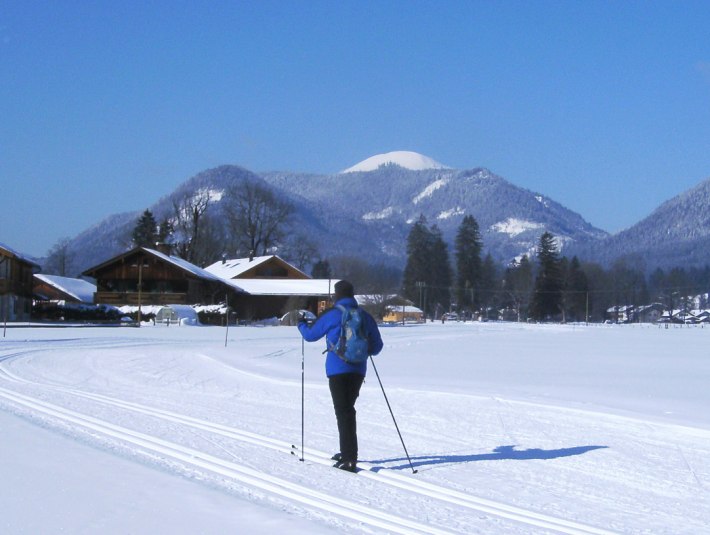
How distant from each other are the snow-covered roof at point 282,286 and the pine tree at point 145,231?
2066 cm

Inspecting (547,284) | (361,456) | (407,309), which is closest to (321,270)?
(407,309)

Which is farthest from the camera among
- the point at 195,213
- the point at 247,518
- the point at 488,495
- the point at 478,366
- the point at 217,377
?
the point at 195,213

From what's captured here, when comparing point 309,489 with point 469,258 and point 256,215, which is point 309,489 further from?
point 469,258

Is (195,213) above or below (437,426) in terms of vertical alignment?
above

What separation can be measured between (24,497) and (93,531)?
1.25 meters

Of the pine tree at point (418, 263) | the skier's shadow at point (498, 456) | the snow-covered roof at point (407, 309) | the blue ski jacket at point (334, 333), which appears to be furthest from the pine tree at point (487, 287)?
the blue ski jacket at point (334, 333)

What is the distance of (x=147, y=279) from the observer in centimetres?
7812

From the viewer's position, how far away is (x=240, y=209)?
313 ft

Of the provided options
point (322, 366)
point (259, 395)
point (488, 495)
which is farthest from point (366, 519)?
point (322, 366)

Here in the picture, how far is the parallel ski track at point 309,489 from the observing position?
6.93 m

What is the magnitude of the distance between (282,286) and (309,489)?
81.5m

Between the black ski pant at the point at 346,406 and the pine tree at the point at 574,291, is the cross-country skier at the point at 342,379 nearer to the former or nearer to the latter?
the black ski pant at the point at 346,406

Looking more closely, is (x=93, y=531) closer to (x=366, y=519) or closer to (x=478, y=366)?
(x=366, y=519)

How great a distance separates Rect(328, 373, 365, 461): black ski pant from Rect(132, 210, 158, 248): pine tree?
3862 inches
